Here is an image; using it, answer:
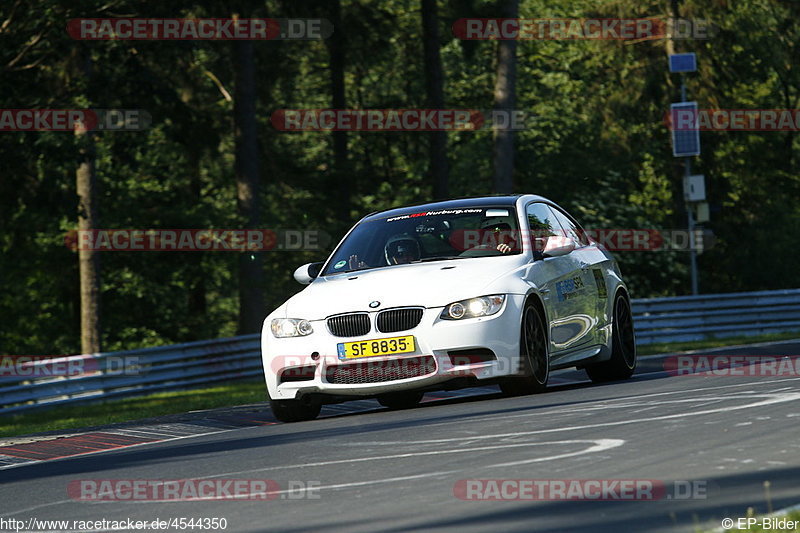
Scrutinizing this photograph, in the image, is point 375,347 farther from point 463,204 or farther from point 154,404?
point 154,404

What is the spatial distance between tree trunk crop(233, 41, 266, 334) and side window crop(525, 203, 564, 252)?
768 inches

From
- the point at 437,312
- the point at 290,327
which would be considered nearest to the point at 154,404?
the point at 290,327

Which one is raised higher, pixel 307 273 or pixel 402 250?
pixel 402 250

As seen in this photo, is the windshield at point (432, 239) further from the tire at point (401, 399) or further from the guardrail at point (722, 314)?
the guardrail at point (722, 314)

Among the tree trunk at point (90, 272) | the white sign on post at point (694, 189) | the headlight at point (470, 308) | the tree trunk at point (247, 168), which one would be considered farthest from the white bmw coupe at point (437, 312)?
the tree trunk at point (247, 168)

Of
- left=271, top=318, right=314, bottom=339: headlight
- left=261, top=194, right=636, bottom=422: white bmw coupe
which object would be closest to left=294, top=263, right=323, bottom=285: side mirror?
left=261, top=194, right=636, bottom=422: white bmw coupe

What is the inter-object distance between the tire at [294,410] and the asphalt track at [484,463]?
174mm

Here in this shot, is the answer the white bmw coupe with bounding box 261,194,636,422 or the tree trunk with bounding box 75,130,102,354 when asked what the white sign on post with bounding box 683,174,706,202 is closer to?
the tree trunk with bounding box 75,130,102,354

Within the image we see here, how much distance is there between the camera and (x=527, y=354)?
11.8 meters

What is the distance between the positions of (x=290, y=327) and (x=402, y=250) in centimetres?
134

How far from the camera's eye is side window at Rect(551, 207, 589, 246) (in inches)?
554

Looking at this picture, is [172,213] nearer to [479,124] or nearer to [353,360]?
[479,124]

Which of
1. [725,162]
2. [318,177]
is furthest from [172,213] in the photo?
[725,162]

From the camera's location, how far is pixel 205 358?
83.5 feet
